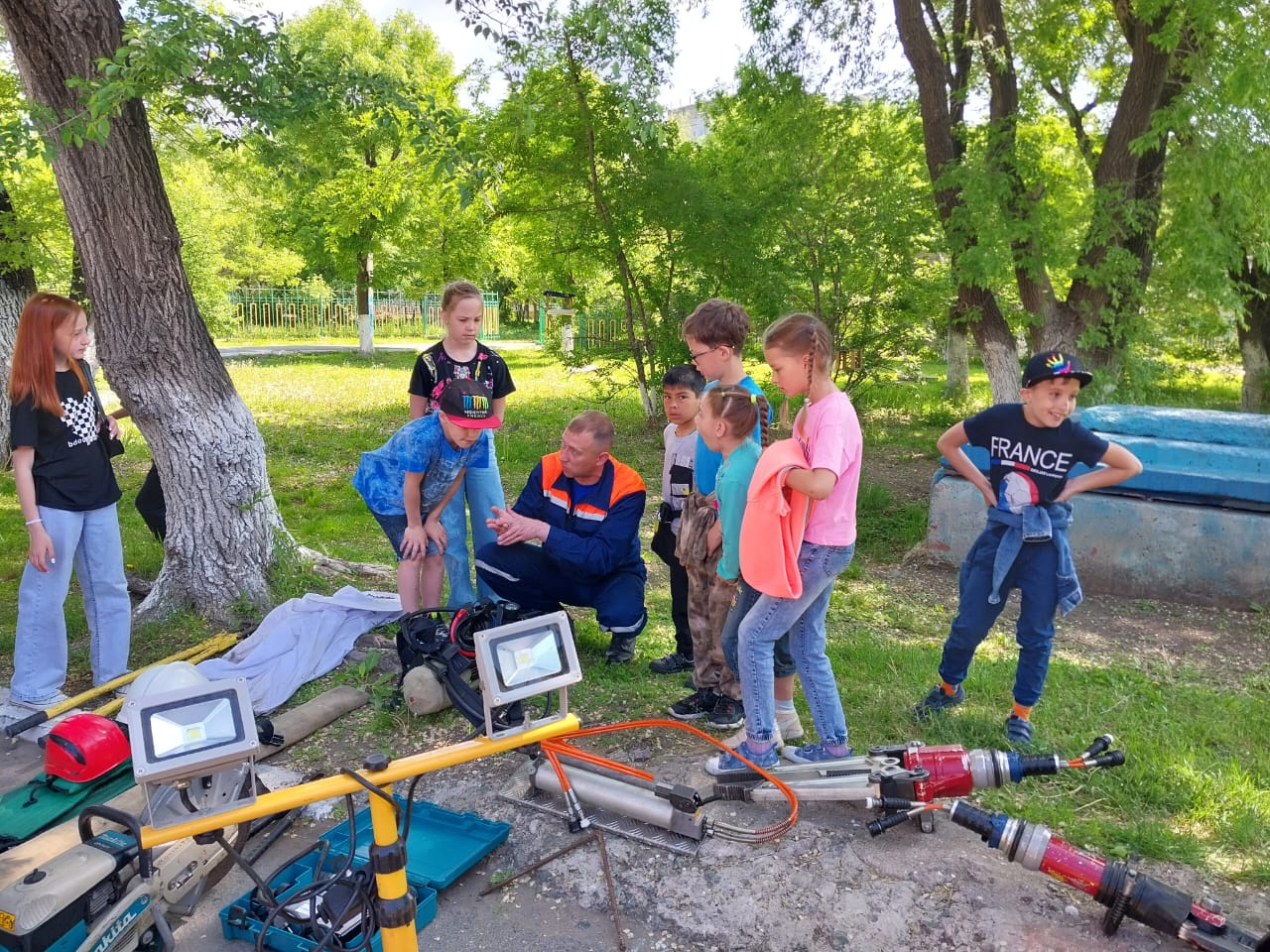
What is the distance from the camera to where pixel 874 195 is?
938cm

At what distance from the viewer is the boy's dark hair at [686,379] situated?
168 inches

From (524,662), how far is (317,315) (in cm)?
3303

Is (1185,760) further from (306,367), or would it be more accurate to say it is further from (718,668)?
(306,367)

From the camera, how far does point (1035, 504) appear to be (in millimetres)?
A: 3799

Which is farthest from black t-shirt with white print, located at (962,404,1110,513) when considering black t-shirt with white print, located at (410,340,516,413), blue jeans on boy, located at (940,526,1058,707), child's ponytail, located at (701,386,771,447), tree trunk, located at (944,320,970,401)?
tree trunk, located at (944,320,970,401)

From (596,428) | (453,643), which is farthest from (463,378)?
(453,643)

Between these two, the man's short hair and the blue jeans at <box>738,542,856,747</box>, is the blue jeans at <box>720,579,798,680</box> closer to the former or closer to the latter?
the blue jeans at <box>738,542,856,747</box>

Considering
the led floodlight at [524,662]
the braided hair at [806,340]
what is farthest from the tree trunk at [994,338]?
the led floodlight at [524,662]

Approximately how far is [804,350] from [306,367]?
18666 mm

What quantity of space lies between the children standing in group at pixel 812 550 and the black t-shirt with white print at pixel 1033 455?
0.82 meters

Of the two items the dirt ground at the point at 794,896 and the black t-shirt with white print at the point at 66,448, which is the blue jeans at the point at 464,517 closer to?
the black t-shirt with white print at the point at 66,448

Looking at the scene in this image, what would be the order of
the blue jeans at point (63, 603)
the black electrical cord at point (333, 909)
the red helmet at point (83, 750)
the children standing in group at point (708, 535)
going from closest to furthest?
1. the black electrical cord at point (333, 909)
2. the red helmet at point (83, 750)
3. the children standing in group at point (708, 535)
4. the blue jeans at point (63, 603)

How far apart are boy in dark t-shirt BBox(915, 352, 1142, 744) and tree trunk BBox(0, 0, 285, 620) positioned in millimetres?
3833

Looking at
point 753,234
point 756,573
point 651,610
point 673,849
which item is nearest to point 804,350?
point 756,573
